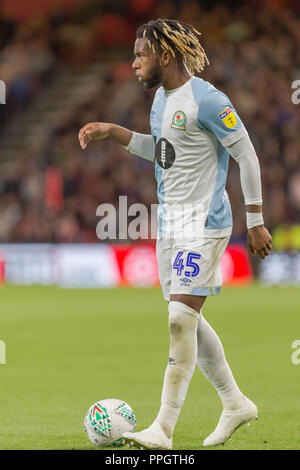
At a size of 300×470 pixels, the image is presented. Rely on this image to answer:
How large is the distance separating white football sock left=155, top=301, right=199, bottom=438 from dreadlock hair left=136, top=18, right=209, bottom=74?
132 cm

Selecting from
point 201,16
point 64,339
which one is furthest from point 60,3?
point 64,339

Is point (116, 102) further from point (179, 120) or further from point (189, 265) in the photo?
point (189, 265)

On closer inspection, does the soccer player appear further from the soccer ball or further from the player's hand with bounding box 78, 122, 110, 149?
the soccer ball

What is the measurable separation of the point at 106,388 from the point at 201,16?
1814 cm

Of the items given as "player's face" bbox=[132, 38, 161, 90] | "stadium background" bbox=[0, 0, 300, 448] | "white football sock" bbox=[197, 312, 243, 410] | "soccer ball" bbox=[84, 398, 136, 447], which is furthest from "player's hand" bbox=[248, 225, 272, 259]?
"stadium background" bbox=[0, 0, 300, 448]

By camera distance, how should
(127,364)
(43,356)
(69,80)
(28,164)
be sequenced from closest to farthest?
(127,364) < (43,356) < (28,164) < (69,80)

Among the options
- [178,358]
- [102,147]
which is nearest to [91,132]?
[178,358]

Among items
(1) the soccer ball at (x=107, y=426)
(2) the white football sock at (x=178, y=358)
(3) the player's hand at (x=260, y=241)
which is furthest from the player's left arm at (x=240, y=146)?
(1) the soccer ball at (x=107, y=426)

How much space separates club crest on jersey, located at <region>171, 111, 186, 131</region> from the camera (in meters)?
5.22

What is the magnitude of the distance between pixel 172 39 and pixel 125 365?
4.23 meters

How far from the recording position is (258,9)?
2422cm

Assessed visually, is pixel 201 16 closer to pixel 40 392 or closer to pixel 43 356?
pixel 43 356

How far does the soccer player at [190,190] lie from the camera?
16.7 ft

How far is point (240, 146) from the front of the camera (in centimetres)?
510
